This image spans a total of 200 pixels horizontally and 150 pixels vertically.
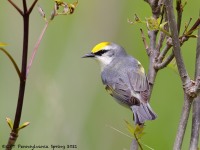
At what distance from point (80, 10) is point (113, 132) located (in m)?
1.42

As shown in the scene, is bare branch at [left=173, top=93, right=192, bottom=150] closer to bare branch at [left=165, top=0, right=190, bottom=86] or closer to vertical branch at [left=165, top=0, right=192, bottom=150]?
vertical branch at [left=165, top=0, right=192, bottom=150]

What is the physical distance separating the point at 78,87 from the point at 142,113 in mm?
963

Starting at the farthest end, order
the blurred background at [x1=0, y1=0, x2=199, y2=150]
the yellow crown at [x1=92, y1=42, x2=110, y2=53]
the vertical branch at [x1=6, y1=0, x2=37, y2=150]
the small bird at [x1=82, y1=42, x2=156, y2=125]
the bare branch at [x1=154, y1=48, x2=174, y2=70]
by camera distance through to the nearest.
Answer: the yellow crown at [x1=92, y1=42, x2=110, y2=53] → the blurred background at [x1=0, y1=0, x2=199, y2=150] → the small bird at [x1=82, y1=42, x2=156, y2=125] → the bare branch at [x1=154, y1=48, x2=174, y2=70] → the vertical branch at [x1=6, y1=0, x2=37, y2=150]

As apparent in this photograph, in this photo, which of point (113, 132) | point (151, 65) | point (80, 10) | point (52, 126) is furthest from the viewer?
point (80, 10)

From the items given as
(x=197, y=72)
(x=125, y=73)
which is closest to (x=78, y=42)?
(x=125, y=73)

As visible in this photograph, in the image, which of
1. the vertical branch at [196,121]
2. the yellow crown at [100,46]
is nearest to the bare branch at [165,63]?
the vertical branch at [196,121]

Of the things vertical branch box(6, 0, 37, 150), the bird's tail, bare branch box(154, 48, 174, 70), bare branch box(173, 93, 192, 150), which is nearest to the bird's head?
the bird's tail

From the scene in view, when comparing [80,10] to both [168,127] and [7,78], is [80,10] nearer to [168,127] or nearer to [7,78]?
[7,78]

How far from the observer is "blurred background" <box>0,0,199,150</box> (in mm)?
3203

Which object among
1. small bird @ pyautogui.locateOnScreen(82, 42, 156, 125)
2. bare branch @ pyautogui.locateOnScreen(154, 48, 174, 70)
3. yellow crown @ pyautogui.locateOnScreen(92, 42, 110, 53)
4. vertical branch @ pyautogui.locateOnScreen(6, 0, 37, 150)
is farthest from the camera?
yellow crown @ pyautogui.locateOnScreen(92, 42, 110, 53)

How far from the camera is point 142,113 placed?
8.75ft

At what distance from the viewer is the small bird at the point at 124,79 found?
112 inches

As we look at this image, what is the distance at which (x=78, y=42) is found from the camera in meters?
3.68

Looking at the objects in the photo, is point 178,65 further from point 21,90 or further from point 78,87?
point 78,87
